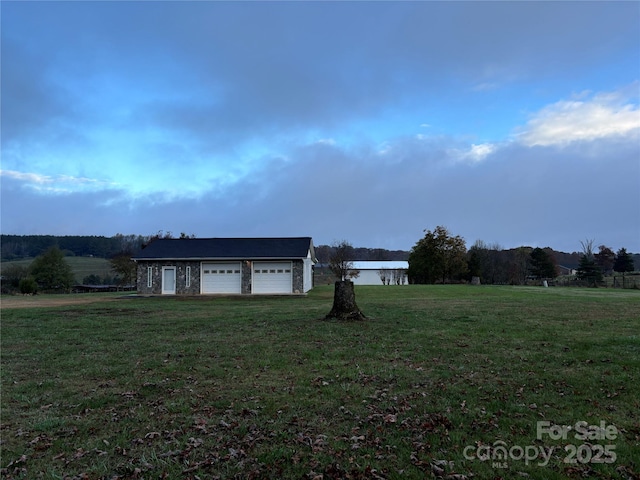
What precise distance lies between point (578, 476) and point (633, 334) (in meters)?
7.34

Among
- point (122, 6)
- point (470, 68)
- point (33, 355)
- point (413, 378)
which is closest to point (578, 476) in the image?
point (413, 378)

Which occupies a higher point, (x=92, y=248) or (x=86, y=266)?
(x=92, y=248)

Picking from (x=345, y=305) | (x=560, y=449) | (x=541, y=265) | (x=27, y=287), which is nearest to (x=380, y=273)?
(x=541, y=265)

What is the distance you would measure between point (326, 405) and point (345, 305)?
7.06 meters

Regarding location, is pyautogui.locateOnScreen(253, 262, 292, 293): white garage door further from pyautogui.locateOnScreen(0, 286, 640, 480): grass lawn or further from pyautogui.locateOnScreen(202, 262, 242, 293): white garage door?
pyautogui.locateOnScreen(0, 286, 640, 480): grass lawn

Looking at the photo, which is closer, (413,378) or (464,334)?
(413,378)

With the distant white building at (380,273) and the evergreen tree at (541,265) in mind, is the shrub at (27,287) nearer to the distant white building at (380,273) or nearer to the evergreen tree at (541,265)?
the distant white building at (380,273)

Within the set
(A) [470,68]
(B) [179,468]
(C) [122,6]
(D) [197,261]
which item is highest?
(C) [122,6]

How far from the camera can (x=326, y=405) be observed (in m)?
4.97

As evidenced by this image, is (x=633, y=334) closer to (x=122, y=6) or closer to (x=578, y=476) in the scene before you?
(x=578, y=476)

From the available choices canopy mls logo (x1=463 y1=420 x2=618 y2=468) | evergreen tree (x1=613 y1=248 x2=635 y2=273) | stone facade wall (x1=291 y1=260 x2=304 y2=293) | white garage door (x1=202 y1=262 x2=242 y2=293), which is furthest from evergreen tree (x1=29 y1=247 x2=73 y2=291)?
evergreen tree (x1=613 y1=248 x2=635 y2=273)

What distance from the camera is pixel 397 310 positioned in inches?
579

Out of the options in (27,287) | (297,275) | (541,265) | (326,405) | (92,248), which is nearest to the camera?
(326,405)

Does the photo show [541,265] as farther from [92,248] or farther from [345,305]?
[92,248]
